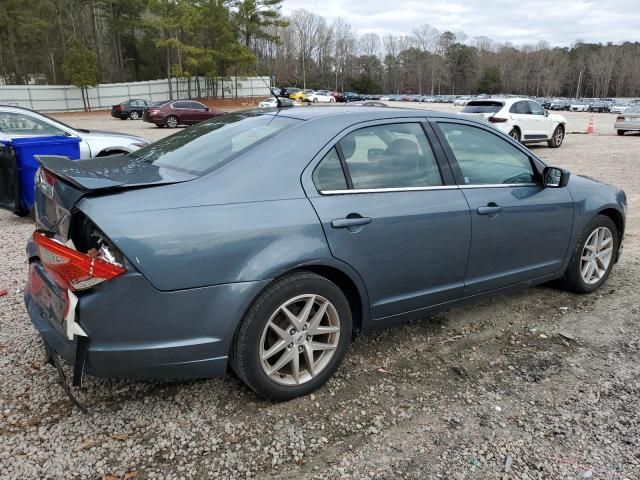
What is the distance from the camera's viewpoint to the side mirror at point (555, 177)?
388 cm

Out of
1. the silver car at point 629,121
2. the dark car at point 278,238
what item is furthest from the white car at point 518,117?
the dark car at point 278,238

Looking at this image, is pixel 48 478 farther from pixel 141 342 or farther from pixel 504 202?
pixel 504 202

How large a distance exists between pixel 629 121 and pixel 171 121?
21.0 m

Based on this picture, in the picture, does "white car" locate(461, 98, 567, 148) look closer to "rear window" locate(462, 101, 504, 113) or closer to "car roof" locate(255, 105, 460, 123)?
"rear window" locate(462, 101, 504, 113)

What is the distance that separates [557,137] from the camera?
646 inches

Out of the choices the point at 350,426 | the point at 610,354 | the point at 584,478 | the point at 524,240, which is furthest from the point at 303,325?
the point at 610,354

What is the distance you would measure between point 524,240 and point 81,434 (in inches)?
120

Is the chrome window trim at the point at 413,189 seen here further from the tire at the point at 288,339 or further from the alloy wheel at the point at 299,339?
the alloy wheel at the point at 299,339

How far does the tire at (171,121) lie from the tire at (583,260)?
2492 cm

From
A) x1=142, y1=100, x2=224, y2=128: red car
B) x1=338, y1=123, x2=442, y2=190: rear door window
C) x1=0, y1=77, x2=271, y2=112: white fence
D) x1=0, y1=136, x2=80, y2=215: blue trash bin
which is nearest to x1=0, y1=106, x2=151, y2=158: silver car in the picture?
x1=0, y1=136, x2=80, y2=215: blue trash bin

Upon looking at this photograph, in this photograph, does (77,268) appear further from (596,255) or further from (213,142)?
(596,255)

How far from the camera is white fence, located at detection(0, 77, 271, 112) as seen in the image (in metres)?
46.4

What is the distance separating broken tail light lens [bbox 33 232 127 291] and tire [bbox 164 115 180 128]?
2555cm

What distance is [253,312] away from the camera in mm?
2590
